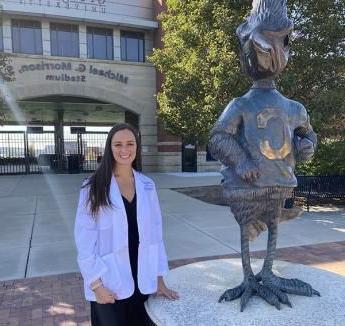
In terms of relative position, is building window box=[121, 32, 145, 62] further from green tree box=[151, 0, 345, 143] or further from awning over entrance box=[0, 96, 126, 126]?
green tree box=[151, 0, 345, 143]

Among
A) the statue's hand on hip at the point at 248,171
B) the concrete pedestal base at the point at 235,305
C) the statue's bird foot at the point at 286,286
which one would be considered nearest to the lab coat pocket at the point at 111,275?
the concrete pedestal base at the point at 235,305

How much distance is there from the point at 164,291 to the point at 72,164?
20.7 metres

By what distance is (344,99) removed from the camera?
345 inches

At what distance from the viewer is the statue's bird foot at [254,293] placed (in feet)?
10.0

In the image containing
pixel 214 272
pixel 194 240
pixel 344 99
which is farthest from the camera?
pixel 344 99

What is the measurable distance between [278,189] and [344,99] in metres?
6.56

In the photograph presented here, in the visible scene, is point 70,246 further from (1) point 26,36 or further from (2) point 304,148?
(1) point 26,36

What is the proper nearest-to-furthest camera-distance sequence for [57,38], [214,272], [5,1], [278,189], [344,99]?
[278,189] < [214,272] < [344,99] < [5,1] < [57,38]

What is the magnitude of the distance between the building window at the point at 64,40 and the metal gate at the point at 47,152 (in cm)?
475

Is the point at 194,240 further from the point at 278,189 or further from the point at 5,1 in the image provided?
the point at 5,1

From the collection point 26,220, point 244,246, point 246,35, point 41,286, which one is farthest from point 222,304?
point 26,220

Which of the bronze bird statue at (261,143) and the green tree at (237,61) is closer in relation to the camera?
the bronze bird statue at (261,143)

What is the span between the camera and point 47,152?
24984 mm

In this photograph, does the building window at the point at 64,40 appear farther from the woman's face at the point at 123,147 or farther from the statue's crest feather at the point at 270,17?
the woman's face at the point at 123,147
